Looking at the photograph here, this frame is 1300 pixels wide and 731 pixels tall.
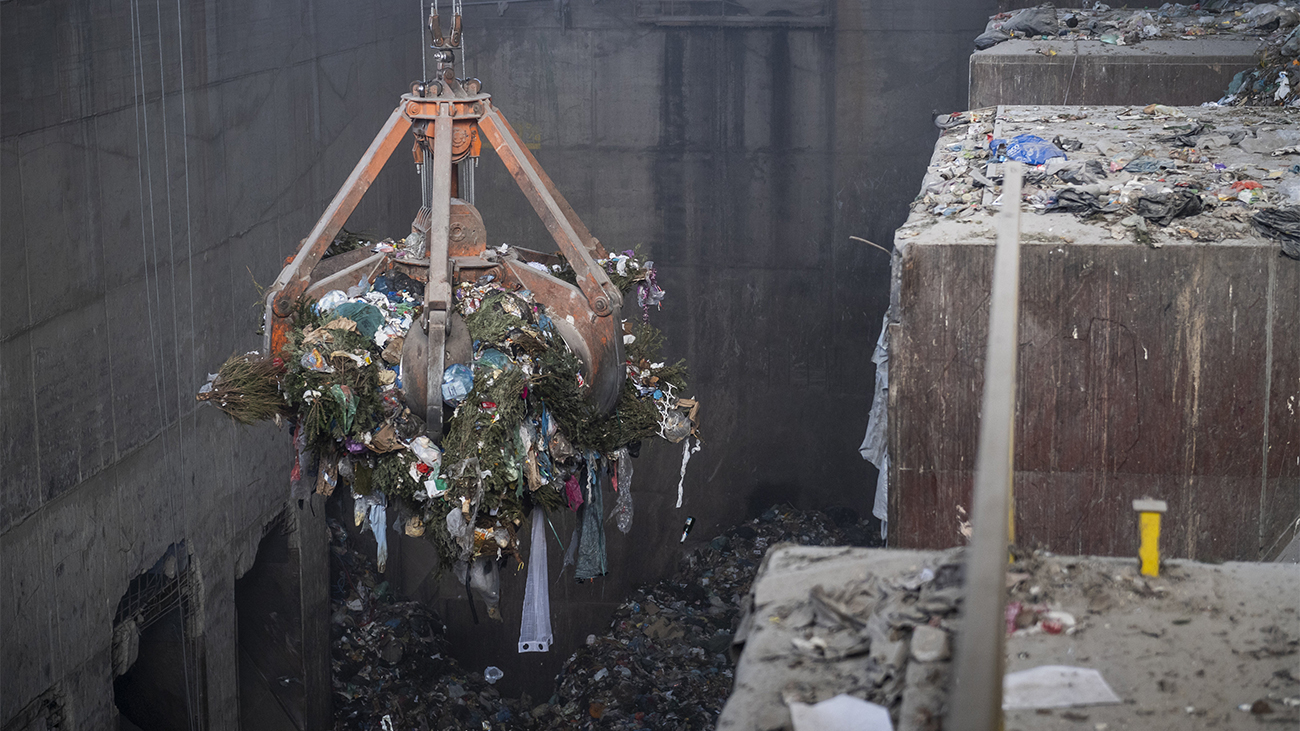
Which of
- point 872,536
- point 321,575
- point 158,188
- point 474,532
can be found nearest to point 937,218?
point 474,532

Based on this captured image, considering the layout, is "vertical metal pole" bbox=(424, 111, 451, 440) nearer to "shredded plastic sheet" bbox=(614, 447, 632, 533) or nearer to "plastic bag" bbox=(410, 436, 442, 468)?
"plastic bag" bbox=(410, 436, 442, 468)

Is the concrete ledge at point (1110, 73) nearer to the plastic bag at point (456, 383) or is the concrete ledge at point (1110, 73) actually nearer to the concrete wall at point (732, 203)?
the concrete wall at point (732, 203)

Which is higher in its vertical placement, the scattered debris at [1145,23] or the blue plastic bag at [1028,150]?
the scattered debris at [1145,23]

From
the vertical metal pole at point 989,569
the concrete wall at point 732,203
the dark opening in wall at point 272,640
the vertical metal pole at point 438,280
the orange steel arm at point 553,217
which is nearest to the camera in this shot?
the vertical metal pole at point 989,569

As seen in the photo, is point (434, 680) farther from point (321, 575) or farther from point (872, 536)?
point (872, 536)

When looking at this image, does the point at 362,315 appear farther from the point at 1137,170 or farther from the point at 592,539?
the point at 1137,170

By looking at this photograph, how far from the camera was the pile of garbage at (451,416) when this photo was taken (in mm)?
4180

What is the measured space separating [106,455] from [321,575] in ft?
10.7

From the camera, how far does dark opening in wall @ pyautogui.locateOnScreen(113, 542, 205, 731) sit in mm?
6789

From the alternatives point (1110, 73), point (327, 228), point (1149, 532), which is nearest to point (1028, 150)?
point (1110, 73)

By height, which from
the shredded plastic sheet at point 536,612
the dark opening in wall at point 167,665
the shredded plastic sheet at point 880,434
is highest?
the shredded plastic sheet at point 880,434

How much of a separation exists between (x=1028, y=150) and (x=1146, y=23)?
388 cm

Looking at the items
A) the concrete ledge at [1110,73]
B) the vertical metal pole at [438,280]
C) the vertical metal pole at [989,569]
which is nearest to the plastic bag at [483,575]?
the vertical metal pole at [438,280]

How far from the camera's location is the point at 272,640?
870cm
